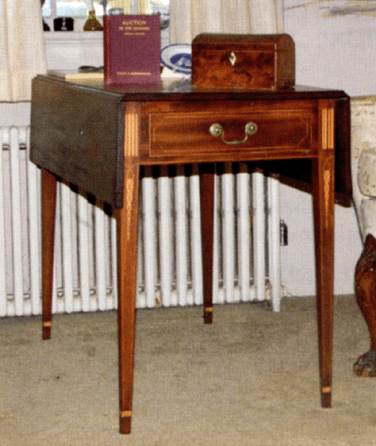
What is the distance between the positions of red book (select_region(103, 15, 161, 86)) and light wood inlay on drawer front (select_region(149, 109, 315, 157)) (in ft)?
0.94

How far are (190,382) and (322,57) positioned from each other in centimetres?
145

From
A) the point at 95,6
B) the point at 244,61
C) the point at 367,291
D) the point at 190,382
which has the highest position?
the point at 95,6

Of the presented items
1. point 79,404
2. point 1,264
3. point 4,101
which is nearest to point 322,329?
point 79,404

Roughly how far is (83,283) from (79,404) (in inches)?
31.0

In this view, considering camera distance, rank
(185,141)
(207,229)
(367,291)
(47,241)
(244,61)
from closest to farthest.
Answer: (185,141)
(244,61)
(367,291)
(47,241)
(207,229)

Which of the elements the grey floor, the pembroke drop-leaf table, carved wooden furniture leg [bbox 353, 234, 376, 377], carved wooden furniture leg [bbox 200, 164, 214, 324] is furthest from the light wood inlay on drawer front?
carved wooden furniture leg [bbox 200, 164, 214, 324]

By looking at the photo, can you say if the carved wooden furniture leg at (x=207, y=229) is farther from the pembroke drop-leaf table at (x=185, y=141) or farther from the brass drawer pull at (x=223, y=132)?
the brass drawer pull at (x=223, y=132)

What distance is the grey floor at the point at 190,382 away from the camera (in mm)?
1898

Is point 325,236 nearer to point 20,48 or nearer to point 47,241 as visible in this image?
point 47,241

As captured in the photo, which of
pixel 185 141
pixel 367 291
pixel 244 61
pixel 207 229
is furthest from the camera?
pixel 207 229

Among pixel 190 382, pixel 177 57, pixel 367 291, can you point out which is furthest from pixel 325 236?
Answer: pixel 177 57

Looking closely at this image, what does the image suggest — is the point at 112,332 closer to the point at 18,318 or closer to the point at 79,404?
the point at 18,318

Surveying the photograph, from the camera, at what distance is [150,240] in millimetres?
2807

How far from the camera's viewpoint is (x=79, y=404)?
208 centimetres
